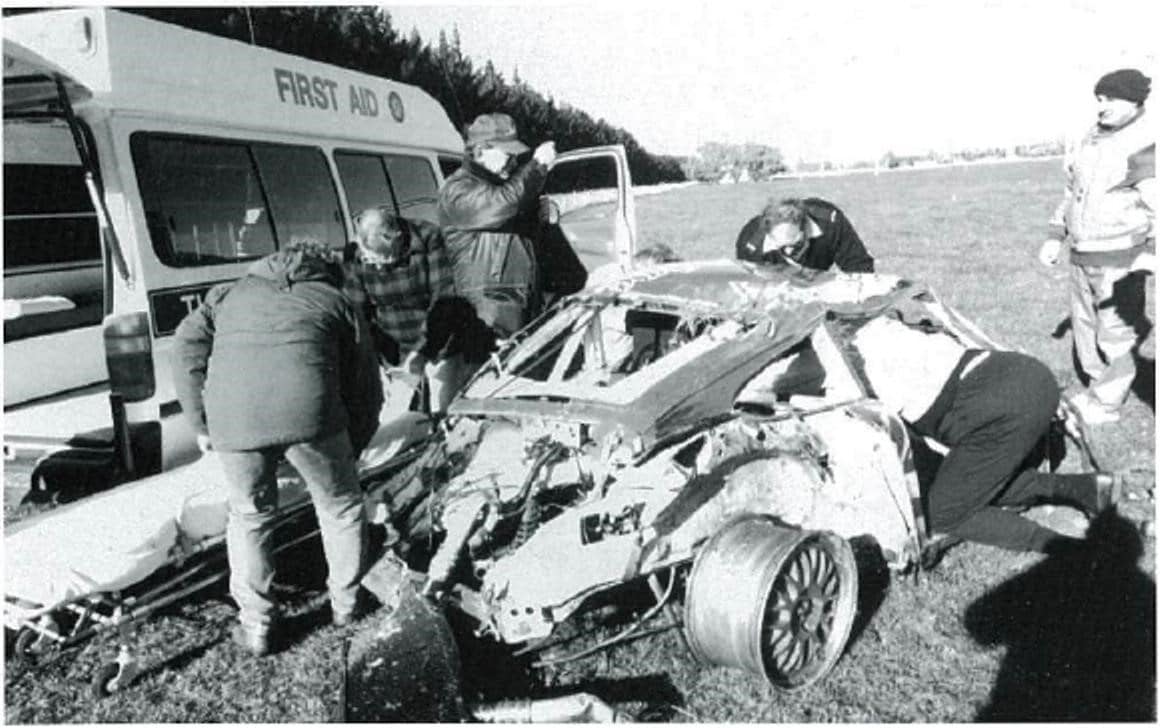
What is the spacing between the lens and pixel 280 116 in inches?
214

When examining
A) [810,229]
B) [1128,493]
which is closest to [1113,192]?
[1128,493]

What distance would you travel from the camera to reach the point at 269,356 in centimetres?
323

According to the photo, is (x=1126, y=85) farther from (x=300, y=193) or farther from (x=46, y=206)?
(x=46, y=206)

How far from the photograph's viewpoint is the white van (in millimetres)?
4062

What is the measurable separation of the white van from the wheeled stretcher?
0.55 m

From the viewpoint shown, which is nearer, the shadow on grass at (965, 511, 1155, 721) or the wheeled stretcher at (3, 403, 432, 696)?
the shadow on grass at (965, 511, 1155, 721)

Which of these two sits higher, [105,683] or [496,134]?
[496,134]

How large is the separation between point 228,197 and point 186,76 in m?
0.66

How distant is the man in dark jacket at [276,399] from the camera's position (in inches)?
128

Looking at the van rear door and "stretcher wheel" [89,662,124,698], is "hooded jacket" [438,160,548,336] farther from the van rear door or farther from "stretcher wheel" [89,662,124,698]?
"stretcher wheel" [89,662,124,698]

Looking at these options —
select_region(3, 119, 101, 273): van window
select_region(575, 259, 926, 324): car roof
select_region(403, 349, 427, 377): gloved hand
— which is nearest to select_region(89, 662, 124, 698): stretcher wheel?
select_region(403, 349, 427, 377): gloved hand

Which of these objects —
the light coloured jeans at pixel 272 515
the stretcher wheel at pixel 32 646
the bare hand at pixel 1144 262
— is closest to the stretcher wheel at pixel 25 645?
the stretcher wheel at pixel 32 646

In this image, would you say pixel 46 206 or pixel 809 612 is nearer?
pixel 809 612

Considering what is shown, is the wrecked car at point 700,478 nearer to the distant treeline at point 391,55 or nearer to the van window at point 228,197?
the van window at point 228,197
